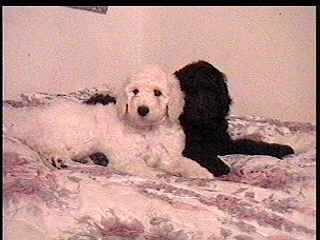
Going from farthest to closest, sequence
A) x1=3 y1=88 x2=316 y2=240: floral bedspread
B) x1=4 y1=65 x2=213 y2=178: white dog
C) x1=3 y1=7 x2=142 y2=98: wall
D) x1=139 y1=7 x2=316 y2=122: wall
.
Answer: x1=139 y1=7 x2=316 y2=122: wall < x1=3 y1=7 x2=142 y2=98: wall < x1=4 y1=65 x2=213 y2=178: white dog < x1=3 y1=88 x2=316 y2=240: floral bedspread

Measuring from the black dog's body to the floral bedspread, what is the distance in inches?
11.2

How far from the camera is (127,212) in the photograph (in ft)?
3.55

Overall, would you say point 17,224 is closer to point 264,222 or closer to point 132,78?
point 264,222

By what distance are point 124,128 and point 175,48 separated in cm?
85

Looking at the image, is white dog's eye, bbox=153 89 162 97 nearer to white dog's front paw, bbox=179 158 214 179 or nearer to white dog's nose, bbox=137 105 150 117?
white dog's nose, bbox=137 105 150 117

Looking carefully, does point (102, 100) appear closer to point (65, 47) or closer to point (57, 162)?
point (57, 162)

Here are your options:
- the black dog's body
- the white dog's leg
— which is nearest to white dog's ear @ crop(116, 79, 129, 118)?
the black dog's body

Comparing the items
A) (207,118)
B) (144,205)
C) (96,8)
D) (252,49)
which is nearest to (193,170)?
(207,118)

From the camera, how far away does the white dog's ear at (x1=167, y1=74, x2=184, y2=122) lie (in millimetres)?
1538

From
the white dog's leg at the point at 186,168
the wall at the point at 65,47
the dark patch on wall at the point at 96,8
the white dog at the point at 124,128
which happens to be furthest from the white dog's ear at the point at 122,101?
the dark patch on wall at the point at 96,8

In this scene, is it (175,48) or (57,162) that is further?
(175,48)

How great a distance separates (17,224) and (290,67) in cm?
141

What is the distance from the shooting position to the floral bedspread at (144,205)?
3.41ft

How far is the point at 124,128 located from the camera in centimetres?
158
